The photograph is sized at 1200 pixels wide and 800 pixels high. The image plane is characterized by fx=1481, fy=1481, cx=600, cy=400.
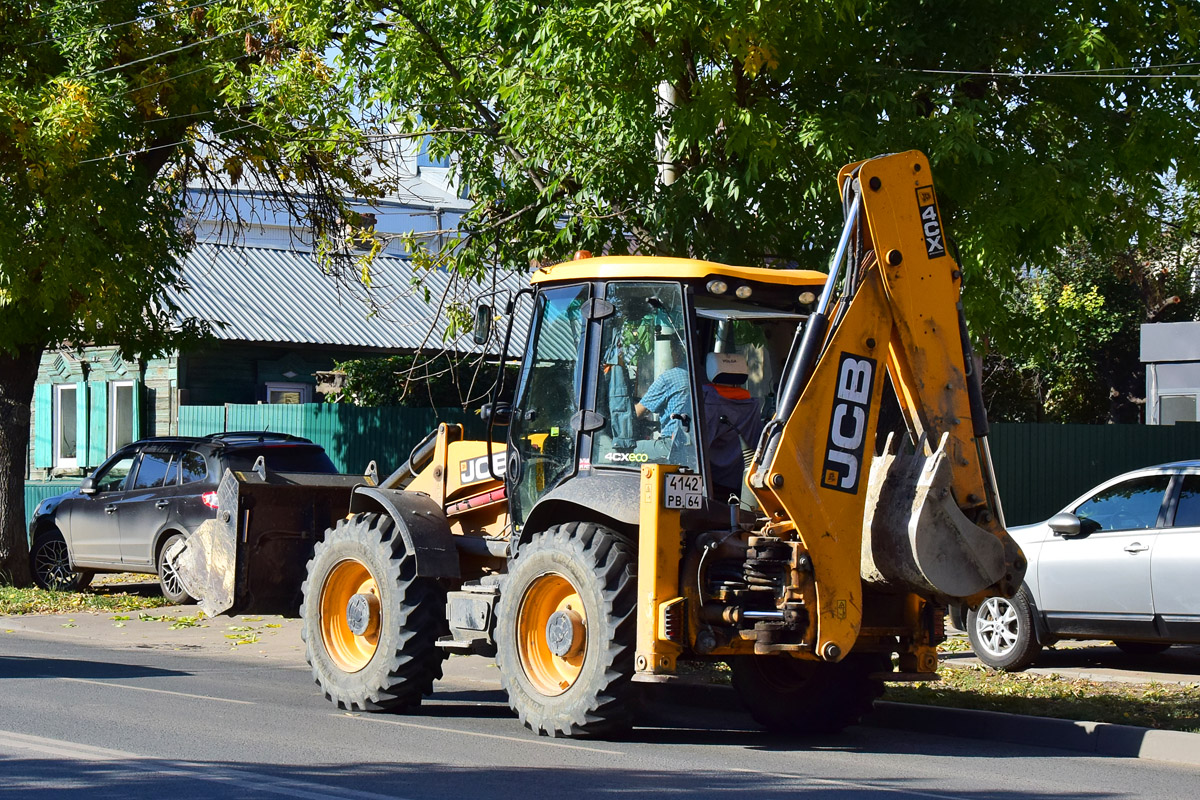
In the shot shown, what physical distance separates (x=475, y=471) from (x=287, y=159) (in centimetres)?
933

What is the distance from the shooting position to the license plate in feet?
26.5

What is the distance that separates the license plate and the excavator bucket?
0.93 meters

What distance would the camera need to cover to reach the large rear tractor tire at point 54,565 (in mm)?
18797

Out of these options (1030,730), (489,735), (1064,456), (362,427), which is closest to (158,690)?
(489,735)

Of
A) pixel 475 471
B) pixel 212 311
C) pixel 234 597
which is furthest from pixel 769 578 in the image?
pixel 212 311

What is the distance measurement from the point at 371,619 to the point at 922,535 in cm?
378

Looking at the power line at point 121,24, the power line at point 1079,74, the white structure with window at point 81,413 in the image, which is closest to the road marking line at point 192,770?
the power line at point 1079,74

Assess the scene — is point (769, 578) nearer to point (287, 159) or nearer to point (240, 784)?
point (240, 784)

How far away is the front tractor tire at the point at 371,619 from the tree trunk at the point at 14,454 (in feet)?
30.3

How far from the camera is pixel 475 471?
33.0ft

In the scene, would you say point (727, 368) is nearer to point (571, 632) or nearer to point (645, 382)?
point (645, 382)

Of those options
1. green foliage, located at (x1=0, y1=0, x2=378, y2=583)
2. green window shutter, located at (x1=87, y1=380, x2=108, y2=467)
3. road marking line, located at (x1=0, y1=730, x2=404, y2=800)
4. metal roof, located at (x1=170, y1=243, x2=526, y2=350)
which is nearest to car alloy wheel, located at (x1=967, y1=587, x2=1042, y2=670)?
road marking line, located at (x1=0, y1=730, x2=404, y2=800)

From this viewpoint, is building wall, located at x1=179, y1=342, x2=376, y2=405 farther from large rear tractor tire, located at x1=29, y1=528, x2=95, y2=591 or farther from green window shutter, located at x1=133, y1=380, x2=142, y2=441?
large rear tractor tire, located at x1=29, y1=528, x2=95, y2=591

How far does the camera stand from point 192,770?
7328 mm
